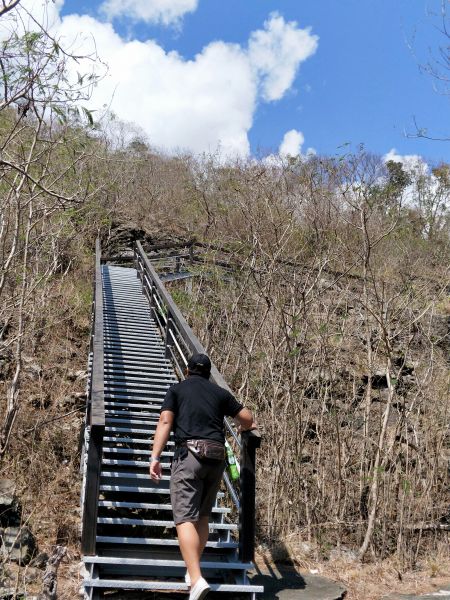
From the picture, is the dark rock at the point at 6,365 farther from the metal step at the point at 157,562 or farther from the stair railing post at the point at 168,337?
the metal step at the point at 157,562

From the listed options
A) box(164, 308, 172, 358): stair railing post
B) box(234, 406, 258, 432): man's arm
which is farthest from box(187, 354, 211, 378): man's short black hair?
box(164, 308, 172, 358): stair railing post

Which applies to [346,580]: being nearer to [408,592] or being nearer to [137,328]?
[408,592]

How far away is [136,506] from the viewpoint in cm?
479

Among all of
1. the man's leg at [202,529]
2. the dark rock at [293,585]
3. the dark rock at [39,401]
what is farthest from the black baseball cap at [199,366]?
the dark rock at [39,401]

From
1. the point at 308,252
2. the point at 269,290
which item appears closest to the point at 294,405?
the point at 269,290

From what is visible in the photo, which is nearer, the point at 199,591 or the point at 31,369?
the point at 199,591

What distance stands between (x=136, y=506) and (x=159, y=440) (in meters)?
1.09

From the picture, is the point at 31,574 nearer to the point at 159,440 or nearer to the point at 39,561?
the point at 39,561

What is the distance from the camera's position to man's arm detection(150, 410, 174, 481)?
402cm

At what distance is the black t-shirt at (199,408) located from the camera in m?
3.99

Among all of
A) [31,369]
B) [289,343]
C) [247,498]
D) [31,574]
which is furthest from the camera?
[31,369]

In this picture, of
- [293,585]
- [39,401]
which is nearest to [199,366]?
[293,585]

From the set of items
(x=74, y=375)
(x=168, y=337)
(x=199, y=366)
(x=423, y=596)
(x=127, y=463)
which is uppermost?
(x=168, y=337)

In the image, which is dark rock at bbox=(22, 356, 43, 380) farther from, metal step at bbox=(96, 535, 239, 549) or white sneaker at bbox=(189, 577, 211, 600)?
white sneaker at bbox=(189, 577, 211, 600)
